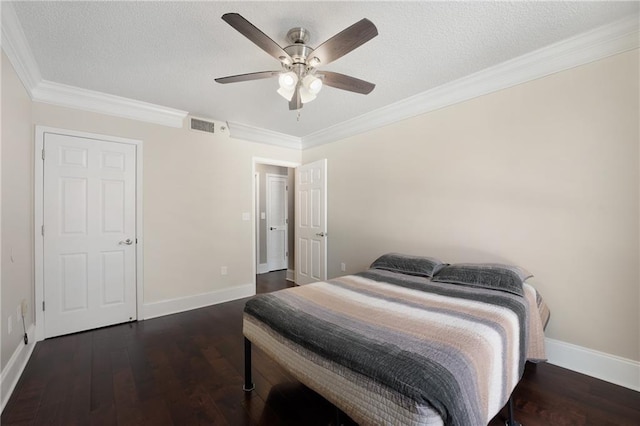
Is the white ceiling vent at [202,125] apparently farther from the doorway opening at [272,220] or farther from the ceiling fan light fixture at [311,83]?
the ceiling fan light fixture at [311,83]

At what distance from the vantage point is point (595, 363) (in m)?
2.01

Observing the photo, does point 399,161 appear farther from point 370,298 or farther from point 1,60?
point 1,60

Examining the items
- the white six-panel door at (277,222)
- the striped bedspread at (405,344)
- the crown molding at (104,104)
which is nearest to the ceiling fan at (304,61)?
the striped bedspread at (405,344)

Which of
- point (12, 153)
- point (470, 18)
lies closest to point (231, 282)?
point (12, 153)

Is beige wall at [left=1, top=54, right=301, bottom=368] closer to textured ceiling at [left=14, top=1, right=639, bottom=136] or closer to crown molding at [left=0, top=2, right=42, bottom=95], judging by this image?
crown molding at [left=0, top=2, right=42, bottom=95]

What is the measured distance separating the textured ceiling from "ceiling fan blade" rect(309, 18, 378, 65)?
0.27m

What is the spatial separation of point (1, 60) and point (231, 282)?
308 cm

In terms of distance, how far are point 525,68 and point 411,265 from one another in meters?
2.00

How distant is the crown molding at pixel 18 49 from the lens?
169cm

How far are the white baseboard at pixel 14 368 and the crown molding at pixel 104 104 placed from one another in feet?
7.34

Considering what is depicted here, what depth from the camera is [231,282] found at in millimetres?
3906

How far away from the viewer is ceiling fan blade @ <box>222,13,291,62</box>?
1.34 m

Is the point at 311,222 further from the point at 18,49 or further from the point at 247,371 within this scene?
the point at 18,49

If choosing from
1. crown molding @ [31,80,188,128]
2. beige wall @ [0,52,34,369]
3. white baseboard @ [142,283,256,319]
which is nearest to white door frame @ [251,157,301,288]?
white baseboard @ [142,283,256,319]
